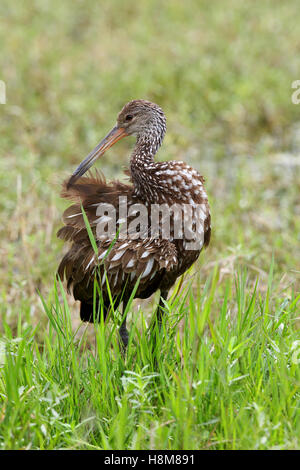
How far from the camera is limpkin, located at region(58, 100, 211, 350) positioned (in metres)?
3.22

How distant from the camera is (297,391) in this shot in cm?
292

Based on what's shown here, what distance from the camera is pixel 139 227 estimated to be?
329 centimetres

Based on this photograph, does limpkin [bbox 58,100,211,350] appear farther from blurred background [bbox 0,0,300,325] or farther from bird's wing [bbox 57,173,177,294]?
blurred background [bbox 0,0,300,325]

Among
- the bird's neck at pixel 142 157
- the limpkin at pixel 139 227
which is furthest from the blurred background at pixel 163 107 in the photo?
the bird's neck at pixel 142 157

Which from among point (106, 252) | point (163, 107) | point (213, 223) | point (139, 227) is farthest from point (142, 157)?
point (163, 107)

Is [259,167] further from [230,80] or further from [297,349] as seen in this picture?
[297,349]

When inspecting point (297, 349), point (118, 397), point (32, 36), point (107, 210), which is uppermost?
point (32, 36)

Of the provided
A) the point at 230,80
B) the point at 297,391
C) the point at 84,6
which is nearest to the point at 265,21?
the point at 230,80

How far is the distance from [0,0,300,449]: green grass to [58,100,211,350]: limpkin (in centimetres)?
16

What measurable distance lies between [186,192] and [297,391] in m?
1.08

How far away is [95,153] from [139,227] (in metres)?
0.50

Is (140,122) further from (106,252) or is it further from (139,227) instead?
(106,252)

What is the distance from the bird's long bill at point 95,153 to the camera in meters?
3.45
